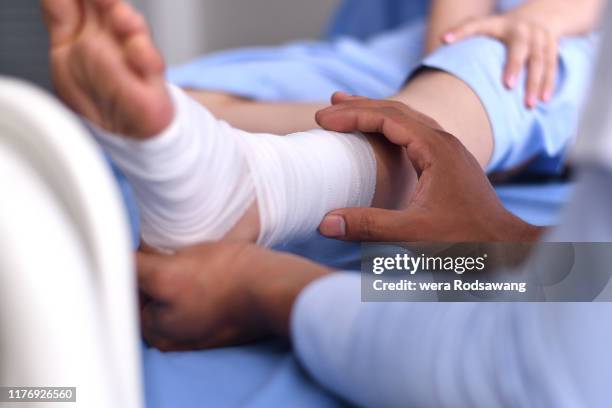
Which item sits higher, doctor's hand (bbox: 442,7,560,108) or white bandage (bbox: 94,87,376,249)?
doctor's hand (bbox: 442,7,560,108)

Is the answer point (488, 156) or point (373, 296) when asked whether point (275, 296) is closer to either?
point (373, 296)

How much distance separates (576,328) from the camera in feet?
0.87

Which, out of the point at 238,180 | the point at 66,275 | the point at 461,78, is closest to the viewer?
the point at 66,275

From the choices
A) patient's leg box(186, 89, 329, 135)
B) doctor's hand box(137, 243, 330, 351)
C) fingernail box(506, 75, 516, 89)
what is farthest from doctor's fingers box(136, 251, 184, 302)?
fingernail box(506, 75, 516, 89)

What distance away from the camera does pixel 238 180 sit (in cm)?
38

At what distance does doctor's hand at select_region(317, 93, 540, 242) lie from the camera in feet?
1.21

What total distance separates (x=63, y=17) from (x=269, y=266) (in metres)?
0.15

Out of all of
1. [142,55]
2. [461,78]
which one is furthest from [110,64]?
[461,78]

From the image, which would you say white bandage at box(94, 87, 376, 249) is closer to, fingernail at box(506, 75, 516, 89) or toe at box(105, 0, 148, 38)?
toe at box(105, 0, 148, 38)

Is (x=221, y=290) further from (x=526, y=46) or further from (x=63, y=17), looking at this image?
(x=526, y=46)

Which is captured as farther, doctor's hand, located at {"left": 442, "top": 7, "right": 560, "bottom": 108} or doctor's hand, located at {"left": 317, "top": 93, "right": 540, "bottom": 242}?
doctor's hand, located at {"left": 442, "top": 7, "right": 560, "bottom": 108}

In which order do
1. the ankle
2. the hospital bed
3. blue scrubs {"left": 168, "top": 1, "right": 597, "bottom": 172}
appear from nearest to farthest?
1. the hospital bed
2. the ankle
3. blue scrubs {"left": 168, "top": 1, "right": 597, "bottom": 172}

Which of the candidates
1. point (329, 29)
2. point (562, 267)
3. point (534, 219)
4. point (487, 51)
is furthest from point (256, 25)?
point (562, 267)

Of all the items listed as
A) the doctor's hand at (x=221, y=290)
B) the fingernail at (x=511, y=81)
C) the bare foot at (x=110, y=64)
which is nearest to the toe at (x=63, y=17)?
the bare foot at (x=110, y=64)
